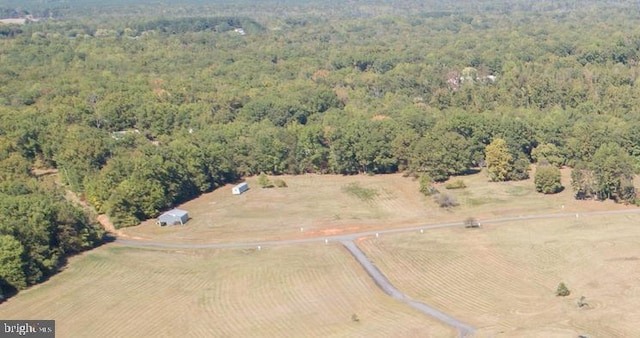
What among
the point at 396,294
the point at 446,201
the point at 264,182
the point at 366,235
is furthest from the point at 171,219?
the point at 396,294

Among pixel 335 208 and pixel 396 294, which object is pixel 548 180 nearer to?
pixel 335 208

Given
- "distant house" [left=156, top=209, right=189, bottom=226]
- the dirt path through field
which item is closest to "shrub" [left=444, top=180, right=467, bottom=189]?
the dirt path through field

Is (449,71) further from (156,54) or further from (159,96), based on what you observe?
(156,54)

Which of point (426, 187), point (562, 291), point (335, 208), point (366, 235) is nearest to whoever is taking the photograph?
point (562, 291)

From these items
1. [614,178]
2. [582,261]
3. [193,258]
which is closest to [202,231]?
[193,258]

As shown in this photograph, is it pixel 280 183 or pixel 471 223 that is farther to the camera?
pixel 280 183

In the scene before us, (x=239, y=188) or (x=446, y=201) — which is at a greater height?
(x=446, y=201)

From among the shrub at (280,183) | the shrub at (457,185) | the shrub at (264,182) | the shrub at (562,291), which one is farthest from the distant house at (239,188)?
the shrub at (562,291)
